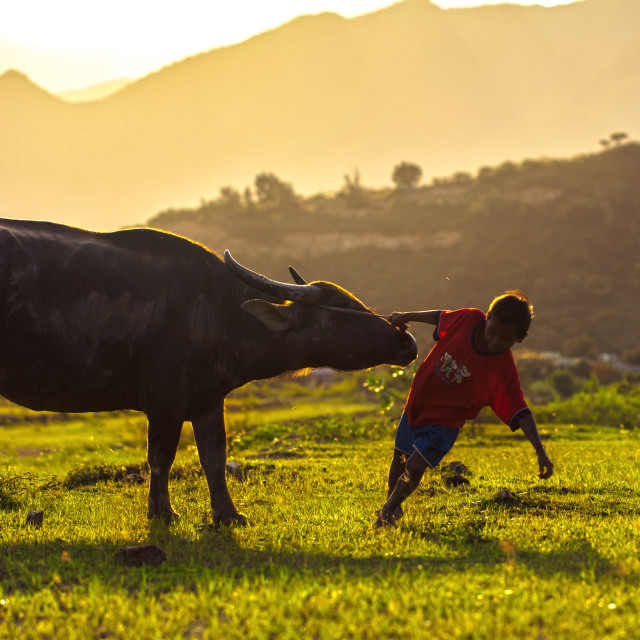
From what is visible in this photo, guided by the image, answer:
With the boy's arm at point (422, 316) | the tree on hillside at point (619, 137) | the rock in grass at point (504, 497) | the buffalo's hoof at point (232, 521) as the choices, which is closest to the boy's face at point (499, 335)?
the boy's arm at point (422, 316)

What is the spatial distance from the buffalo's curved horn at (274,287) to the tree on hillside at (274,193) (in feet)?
238

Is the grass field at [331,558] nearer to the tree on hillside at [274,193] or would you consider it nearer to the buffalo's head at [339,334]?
the buffalo's head at [339,334]

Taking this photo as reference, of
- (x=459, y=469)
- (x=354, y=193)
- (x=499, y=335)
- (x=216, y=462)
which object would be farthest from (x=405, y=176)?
(x=499, y=335)

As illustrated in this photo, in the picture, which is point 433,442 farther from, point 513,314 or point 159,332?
point 159,332

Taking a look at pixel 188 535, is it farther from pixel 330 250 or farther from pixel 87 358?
pixel 330 250

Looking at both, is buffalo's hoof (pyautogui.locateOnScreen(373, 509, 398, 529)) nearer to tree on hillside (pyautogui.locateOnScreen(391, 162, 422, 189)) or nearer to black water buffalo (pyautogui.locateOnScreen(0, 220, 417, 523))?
black water buffalo (pyautogui.locateOnScreen(0, 220, 417, 523))

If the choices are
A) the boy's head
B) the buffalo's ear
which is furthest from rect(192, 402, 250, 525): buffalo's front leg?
the boy's head

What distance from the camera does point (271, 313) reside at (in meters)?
6.30

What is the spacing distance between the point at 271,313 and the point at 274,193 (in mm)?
78812

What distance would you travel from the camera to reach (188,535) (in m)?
5.72

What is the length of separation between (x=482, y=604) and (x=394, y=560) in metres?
0.97

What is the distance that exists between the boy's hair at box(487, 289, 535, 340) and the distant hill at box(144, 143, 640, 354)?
3681 cm

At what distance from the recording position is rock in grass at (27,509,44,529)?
6.18 m

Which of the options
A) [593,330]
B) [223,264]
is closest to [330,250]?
[593,330]
